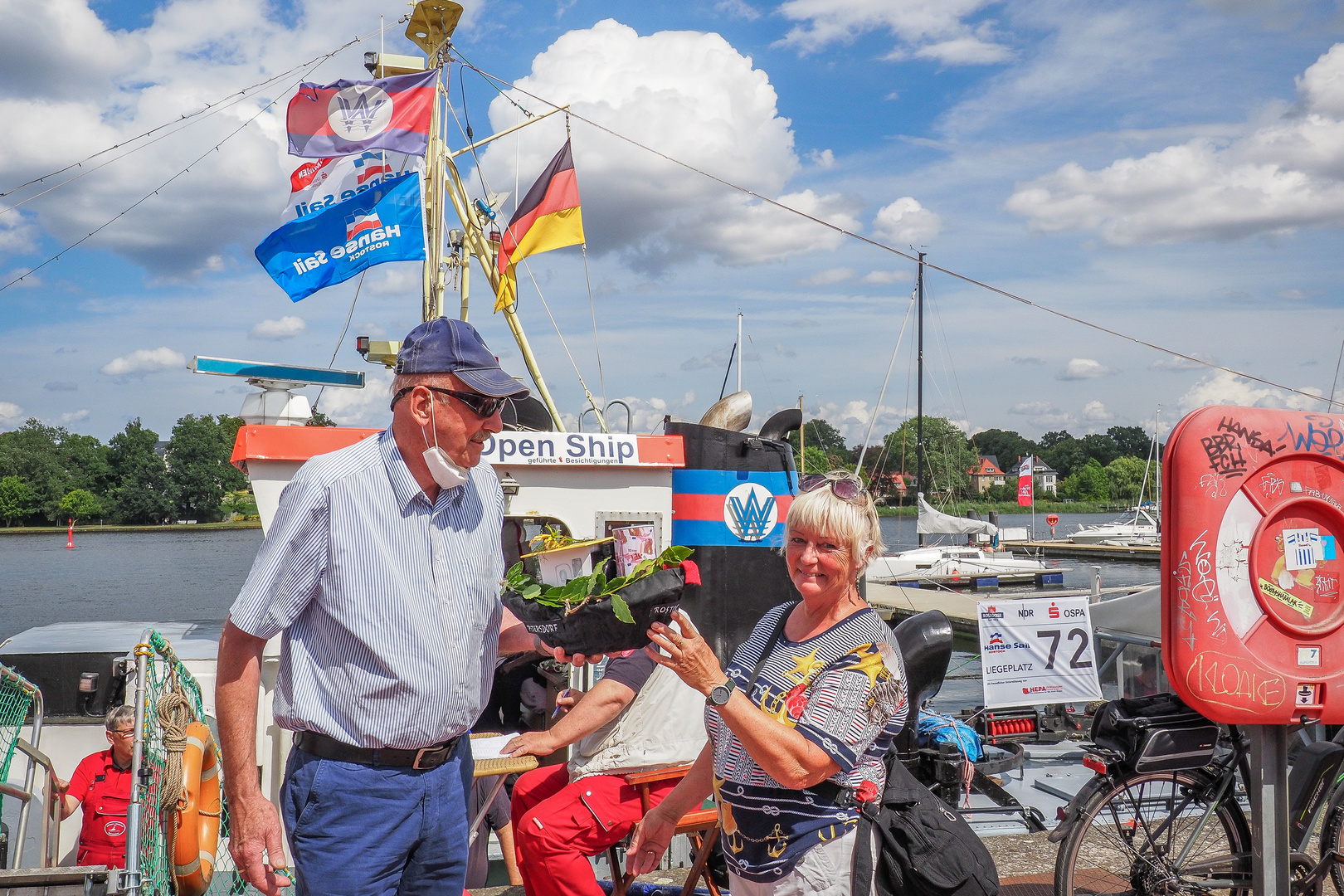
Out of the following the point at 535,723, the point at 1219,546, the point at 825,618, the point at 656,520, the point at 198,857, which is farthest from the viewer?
the point at 656,520

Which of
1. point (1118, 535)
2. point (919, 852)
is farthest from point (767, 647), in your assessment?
point (1118, 535)

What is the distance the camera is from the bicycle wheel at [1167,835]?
11.6 feet

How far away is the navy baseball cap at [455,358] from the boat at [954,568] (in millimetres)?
27082

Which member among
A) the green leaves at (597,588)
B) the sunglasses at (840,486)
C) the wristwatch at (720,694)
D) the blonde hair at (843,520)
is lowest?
the wristwatch at (720,694)

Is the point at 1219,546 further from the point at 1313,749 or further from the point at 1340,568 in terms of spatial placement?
the point at 1313,749

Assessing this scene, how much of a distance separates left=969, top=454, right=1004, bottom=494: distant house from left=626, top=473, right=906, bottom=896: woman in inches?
3728

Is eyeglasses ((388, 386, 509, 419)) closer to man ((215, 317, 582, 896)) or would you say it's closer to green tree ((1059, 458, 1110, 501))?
man ((215, 317, 582, 896))

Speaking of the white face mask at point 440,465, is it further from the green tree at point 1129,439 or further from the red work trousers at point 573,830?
the green tree at point 1129,439

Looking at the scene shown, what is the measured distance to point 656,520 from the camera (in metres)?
6.31

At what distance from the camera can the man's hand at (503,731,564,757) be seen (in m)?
3.78

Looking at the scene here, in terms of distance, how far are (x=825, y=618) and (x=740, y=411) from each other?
13.3ft

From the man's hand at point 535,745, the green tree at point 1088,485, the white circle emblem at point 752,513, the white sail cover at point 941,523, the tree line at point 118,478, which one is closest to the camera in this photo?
the man's hand at point 535,745

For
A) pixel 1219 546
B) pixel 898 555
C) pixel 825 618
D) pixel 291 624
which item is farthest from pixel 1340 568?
pixel 898 555

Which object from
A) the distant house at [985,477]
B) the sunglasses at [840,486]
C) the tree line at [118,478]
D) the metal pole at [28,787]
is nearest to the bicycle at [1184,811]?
the sunglasses at [840,486]
